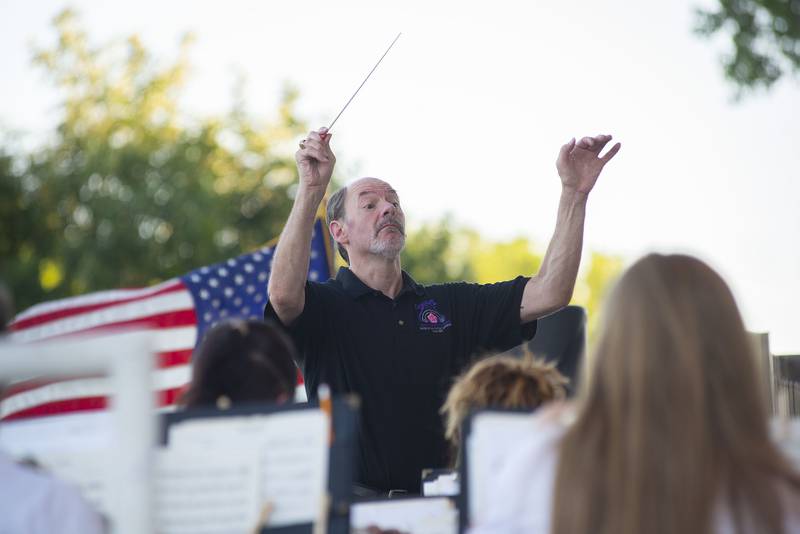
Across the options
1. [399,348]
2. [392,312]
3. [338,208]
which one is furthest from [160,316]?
[399,348]

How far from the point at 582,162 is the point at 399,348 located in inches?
46.5

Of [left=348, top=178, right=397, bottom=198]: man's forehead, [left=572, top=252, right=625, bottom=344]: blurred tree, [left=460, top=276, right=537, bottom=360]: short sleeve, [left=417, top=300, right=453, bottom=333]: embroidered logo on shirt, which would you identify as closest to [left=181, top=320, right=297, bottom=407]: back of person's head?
[left=417, top=300, right=453, bottom=333]: embroidered logo on shirt

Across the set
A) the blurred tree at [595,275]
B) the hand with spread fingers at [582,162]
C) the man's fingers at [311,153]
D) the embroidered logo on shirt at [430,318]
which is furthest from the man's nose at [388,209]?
the blurred tree at [595,275]

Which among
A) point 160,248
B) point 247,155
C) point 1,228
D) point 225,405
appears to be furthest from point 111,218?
point 225,405

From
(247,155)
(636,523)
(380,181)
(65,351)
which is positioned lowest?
(636,523)

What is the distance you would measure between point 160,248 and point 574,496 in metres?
18.4

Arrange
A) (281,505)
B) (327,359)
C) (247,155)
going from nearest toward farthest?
(281,505) < (327,359) < (247,155)

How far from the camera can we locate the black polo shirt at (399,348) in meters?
4.66

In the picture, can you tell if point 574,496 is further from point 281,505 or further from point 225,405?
point 225,405

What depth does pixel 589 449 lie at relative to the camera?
7.03 ft

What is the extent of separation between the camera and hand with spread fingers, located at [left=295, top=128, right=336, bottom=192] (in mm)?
4574

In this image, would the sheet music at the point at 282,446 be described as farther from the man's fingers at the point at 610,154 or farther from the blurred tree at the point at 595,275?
the blurred tree at the point at 595,275

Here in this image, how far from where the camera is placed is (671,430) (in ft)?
7.00

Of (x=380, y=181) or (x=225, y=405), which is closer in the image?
(x=225, y=405)
